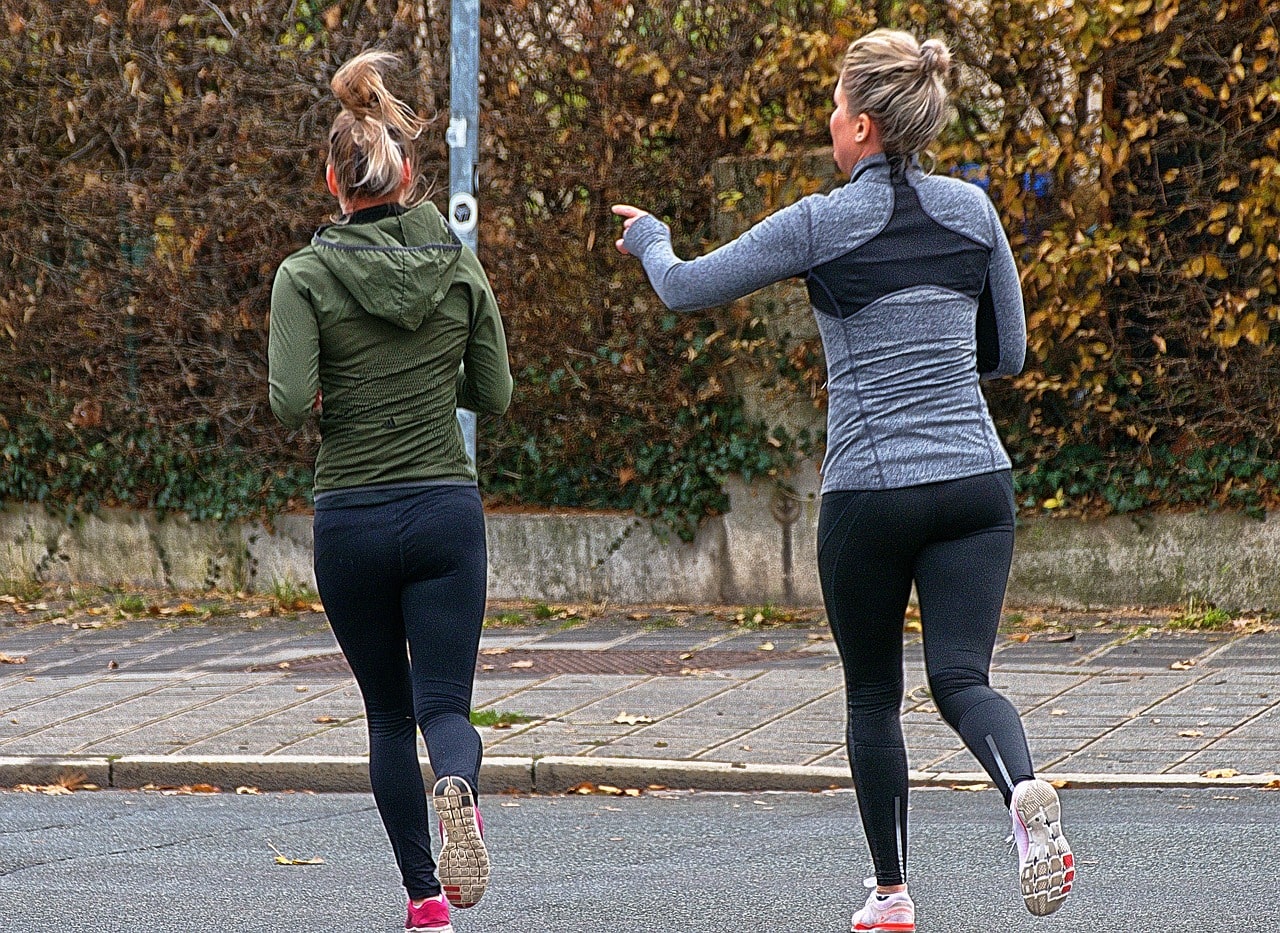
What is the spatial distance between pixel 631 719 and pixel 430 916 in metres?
3.04

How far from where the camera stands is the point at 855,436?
3.92m

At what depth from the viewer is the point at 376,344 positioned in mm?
4059

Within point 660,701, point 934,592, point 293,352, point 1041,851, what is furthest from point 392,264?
point 660,701

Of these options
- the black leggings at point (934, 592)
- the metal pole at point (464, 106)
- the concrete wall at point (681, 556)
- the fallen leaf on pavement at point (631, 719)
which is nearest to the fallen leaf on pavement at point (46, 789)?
the metal pole at point (464, 106)

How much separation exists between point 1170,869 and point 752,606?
5.25m

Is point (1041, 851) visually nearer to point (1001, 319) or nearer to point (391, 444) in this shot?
point (1001, 319)

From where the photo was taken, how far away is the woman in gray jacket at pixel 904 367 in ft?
12.6

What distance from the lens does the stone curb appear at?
6113mm

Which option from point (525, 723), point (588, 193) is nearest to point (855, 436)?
point (525, 723)

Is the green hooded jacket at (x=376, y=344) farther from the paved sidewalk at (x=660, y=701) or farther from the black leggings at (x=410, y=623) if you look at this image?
the paved sidewalk at (x=660, y=701)

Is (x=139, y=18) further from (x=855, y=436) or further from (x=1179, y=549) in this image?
(x=855, y=436)

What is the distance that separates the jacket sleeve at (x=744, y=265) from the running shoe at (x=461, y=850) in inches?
46.9

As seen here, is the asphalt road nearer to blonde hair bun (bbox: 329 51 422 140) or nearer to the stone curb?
the stone curb

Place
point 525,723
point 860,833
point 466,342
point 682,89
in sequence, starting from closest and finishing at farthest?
point 466,342, point 860,833, point 525,723, point 682,89
